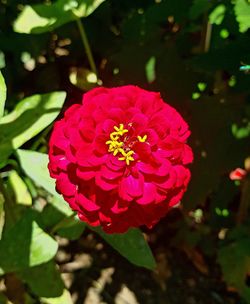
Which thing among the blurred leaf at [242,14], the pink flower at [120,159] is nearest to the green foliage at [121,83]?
the blurred leaf at [242,14]

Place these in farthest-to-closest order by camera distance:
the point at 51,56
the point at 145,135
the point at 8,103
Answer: the point at 51,56 → the point at 8,103 → the point at 145,135

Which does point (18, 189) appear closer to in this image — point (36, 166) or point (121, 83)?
point (36, 166)

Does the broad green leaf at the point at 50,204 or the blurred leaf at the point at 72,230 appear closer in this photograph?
the broad green leaf at the point at 50,204

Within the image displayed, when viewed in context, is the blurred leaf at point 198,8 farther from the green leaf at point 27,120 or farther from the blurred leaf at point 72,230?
the blurred leaf at point 72,230

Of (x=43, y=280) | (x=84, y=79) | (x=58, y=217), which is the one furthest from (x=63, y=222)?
(x=84, y=79)

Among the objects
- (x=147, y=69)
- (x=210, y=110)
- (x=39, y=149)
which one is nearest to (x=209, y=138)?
(x=210, y=110)

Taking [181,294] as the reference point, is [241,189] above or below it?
above

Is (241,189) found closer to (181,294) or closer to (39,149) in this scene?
(181,294)
